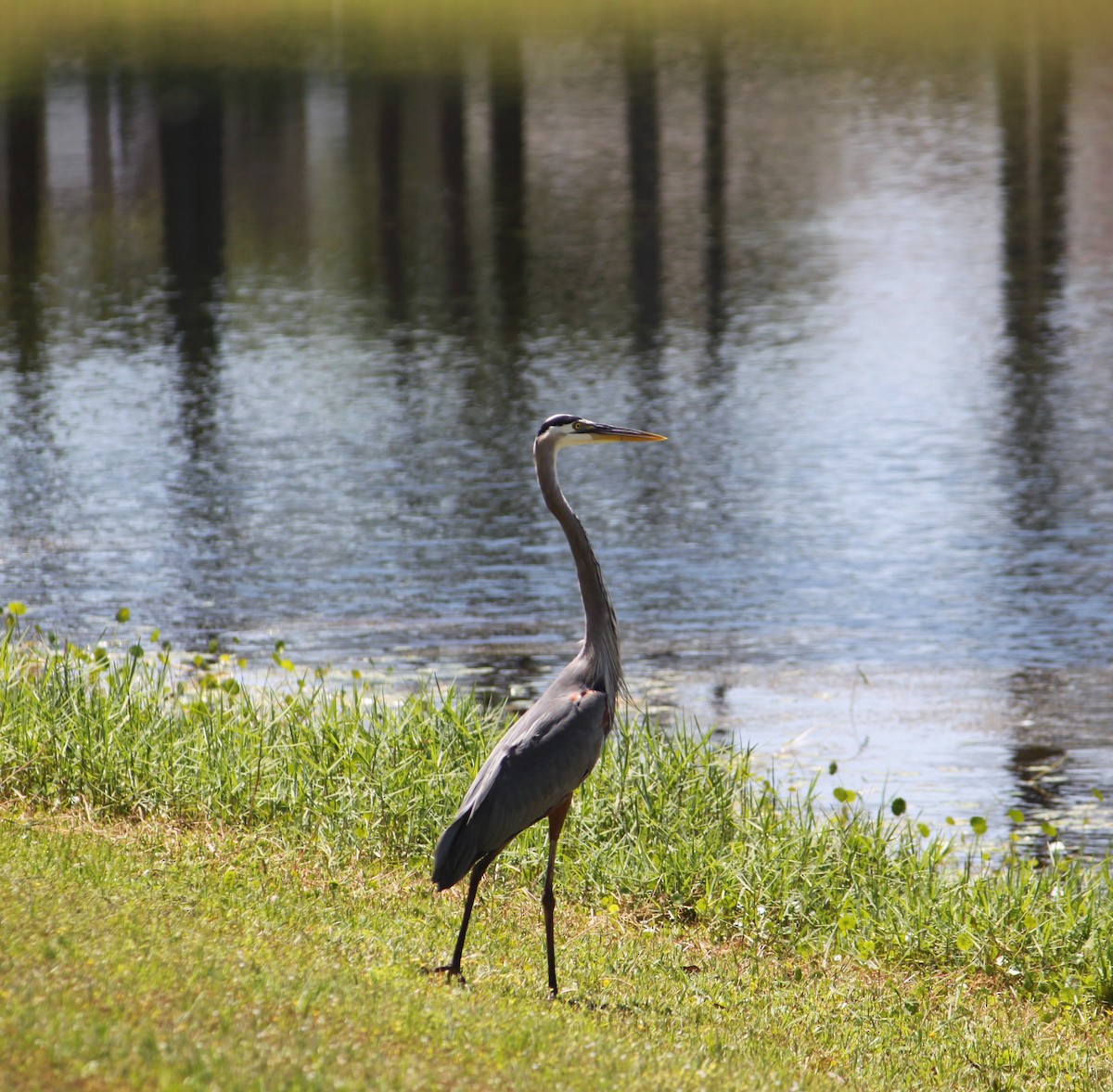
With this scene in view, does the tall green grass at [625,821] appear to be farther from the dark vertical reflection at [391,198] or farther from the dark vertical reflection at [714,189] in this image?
the dark vertical reflection at [391,198]

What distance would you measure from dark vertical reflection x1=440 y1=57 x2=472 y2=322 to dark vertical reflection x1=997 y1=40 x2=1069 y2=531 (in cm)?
877

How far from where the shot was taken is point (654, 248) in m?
33.1

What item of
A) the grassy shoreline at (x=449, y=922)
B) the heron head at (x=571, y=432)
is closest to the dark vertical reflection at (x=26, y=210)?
the grassy shoreline at (x=449, y=922)

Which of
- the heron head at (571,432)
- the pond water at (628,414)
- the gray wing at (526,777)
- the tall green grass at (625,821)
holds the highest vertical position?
the heron head at (571,432)

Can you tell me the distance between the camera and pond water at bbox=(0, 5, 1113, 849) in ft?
41.5

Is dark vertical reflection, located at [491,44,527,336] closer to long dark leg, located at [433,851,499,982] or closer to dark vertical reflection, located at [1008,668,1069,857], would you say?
dark vertical reflection, located at [1008,668,1069,857]

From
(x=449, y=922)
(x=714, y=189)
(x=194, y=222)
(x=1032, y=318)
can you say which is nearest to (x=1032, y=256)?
(x=1032, y=318)

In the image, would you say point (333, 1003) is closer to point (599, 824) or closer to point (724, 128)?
point (599, 824)

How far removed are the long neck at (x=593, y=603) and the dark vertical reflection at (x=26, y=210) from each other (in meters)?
18.3

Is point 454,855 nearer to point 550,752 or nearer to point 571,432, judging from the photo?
point 550,752

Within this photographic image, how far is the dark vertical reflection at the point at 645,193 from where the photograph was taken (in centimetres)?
2734

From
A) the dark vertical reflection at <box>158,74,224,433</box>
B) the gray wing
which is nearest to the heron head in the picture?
the gray wing

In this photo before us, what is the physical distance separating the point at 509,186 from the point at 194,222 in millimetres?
8052

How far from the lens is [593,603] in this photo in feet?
23.3
